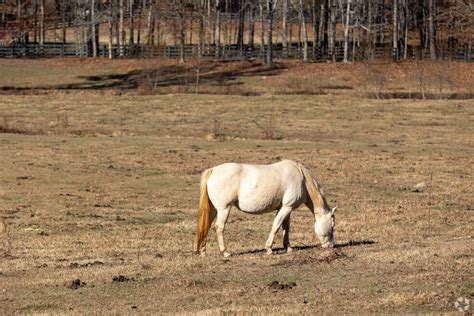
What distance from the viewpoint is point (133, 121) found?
174 feet

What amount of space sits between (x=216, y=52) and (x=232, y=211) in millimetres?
65747

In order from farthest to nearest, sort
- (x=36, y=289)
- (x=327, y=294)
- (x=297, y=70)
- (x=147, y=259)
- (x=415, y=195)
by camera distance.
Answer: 1. (x=297, y=70)
2. (x=415, y=195)
3. (x=147, y=259)
4. (x=36, y=289)
5. (x=327, y=294)

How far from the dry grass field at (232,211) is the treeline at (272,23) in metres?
20.4

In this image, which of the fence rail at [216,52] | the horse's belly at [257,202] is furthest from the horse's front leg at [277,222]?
the fence rail at [216,52]

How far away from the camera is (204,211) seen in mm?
17734

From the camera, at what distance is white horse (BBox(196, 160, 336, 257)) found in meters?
17.6

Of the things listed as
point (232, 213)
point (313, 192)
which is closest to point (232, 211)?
point (232, 213)

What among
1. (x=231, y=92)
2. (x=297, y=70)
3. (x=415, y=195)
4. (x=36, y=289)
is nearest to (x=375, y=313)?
(x=36, y=289)

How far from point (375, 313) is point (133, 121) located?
4131cm

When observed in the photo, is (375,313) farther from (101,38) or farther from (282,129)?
(101,38)

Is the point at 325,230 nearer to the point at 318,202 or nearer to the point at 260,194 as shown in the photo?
the point at 318,202

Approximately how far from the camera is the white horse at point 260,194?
17.6 meters

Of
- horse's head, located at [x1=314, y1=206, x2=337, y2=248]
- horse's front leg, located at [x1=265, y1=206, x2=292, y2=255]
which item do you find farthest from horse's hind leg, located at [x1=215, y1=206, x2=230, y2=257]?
horse's head, located at [x1=314, y1=206, x2=337, y2=248]

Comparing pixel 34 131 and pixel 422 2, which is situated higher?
pixel 422 2
